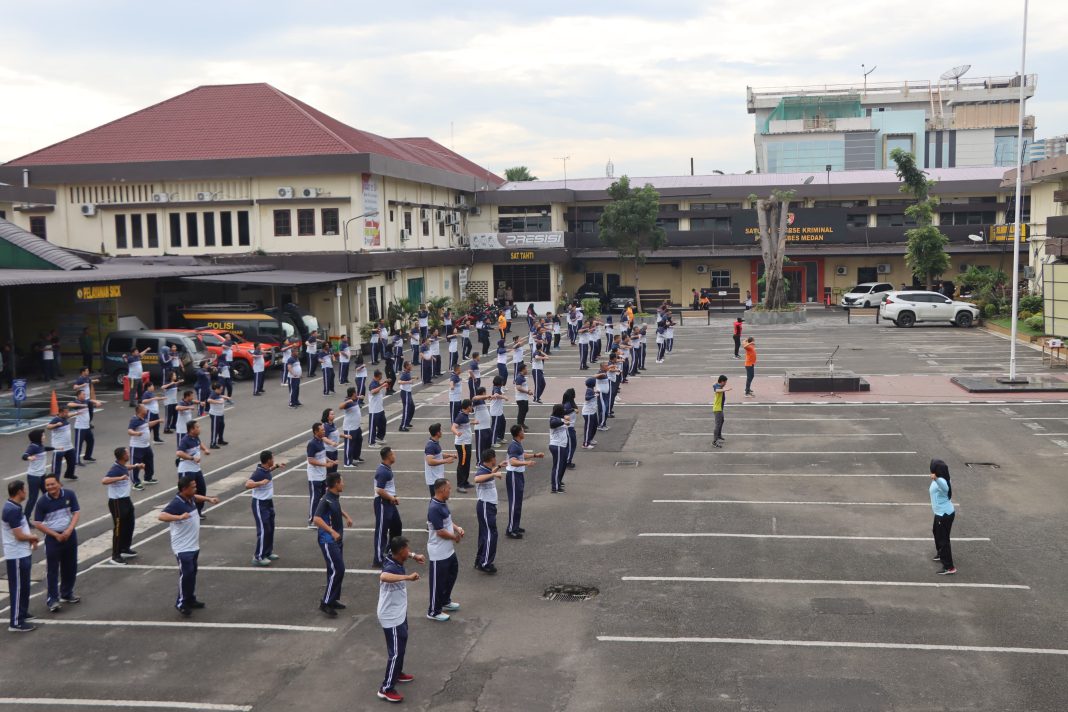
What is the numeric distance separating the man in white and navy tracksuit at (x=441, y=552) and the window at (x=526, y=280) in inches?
1833

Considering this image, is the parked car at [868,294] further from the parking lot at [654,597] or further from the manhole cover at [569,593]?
the manhole cover at [569,593]

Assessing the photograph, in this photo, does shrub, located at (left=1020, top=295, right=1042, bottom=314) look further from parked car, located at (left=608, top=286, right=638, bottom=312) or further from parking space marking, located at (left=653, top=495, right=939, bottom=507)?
parking space marking, located at (left=653, top=495, right=939, bottom=507)

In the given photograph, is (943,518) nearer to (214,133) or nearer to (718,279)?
(214,133)

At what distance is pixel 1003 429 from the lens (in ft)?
71.0

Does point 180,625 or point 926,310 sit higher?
point 926,310

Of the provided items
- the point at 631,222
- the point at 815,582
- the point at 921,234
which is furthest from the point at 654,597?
the point at 631,222

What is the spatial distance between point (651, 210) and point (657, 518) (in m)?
40.2

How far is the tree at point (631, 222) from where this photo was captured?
177 feet

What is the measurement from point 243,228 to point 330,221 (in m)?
3.87

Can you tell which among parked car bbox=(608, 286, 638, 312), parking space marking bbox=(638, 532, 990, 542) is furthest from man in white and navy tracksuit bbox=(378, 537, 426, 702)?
parked car bbox=(608, 286, 638, 312)

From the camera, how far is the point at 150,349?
2967cm

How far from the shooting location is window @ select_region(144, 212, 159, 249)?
43.0 metres

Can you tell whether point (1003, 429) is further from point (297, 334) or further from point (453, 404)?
point (297, 334)

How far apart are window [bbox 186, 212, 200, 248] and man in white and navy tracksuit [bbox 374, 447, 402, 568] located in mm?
32409
